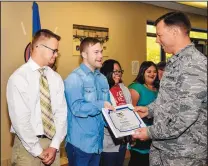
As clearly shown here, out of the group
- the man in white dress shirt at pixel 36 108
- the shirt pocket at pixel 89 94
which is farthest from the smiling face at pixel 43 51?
the shirt pocket at pixel 89 94

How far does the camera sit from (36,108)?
2031mm

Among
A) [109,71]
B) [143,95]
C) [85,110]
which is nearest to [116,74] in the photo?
[109,71]

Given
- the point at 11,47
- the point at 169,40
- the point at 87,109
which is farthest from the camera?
the point at 11,47

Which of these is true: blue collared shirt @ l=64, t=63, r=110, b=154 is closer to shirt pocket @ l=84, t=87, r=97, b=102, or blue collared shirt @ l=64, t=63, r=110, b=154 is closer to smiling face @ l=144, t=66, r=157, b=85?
shirt pocket @ l=84, t=87, r=97, b=102

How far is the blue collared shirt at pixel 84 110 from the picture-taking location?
2201 millimetres

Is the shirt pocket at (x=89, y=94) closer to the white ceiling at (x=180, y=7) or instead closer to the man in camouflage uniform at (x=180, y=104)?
the man in camouflage uniform at (x=180, y=104)

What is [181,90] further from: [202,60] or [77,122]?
[77,122]

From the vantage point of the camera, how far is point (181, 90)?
5.43ft

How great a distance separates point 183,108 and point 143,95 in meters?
1.38

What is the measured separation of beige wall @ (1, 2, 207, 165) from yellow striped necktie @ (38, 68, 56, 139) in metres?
1.59

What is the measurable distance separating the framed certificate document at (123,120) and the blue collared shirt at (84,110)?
13 centimetres

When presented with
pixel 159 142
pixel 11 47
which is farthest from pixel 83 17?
pixel 159 142

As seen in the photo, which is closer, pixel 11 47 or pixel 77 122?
pixel 77 122

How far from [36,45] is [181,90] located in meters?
1.08
